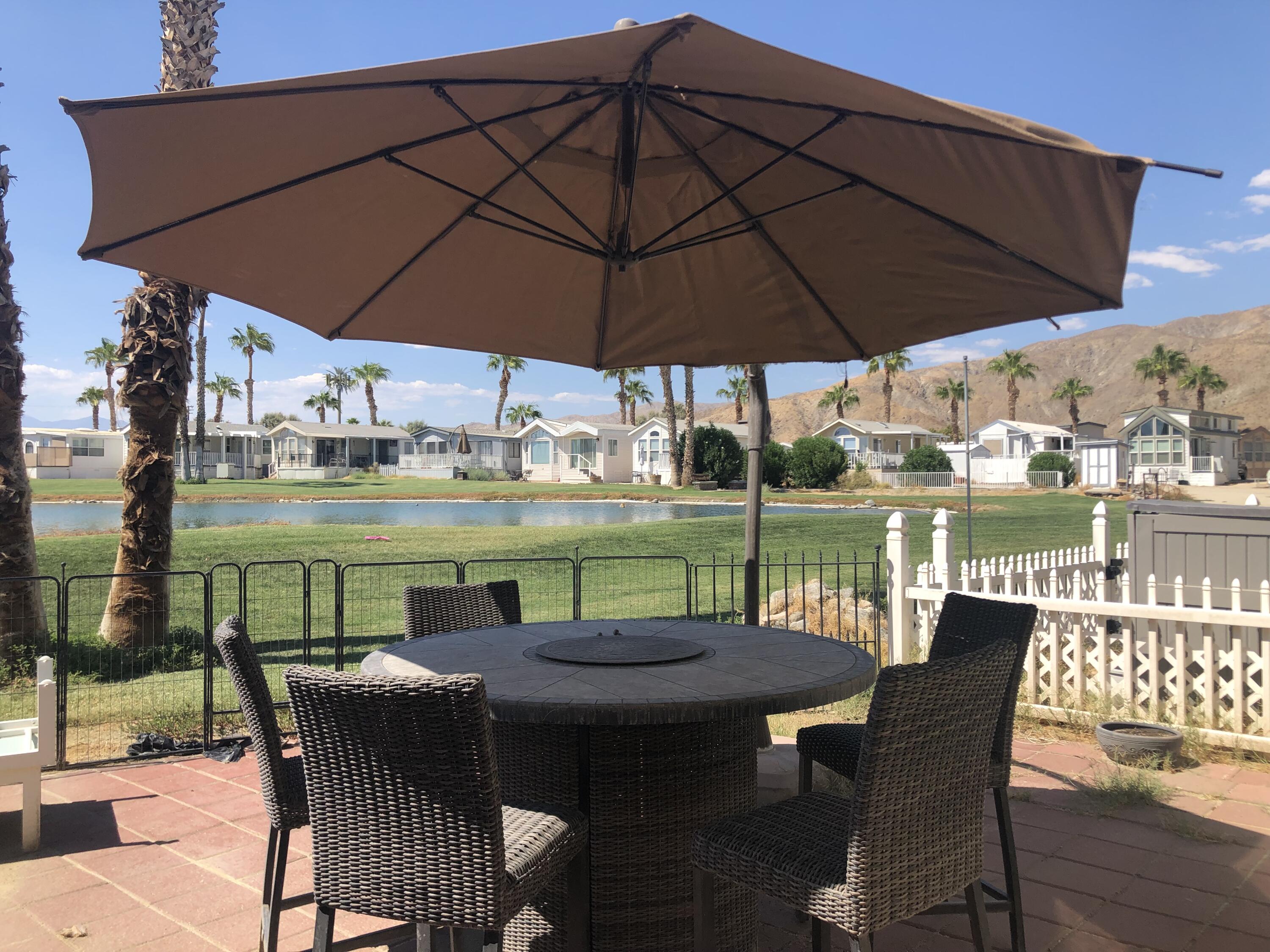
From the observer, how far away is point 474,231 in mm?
3631

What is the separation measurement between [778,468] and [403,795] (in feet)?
123

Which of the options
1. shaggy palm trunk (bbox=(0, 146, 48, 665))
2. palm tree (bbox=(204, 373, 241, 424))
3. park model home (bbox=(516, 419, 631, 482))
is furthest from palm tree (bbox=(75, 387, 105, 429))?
shaggy palm trunk (bbox=(0, 146, 48, 665))

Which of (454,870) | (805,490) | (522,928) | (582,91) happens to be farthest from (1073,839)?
(805,490)

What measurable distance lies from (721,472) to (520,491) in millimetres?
9795

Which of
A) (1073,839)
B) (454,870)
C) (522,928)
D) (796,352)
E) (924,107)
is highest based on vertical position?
(924,107)

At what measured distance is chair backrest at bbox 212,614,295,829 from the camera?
2428 millimetres

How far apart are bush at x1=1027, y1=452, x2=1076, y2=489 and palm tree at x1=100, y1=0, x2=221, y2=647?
39986mm

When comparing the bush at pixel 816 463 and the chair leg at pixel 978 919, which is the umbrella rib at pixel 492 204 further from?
the bush at pixel 816 463

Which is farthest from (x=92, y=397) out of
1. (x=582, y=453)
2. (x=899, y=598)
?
(x=899, y=598)

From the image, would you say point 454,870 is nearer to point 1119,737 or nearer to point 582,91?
point 582,91

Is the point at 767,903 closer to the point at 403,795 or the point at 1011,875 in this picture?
the point at 1011,875

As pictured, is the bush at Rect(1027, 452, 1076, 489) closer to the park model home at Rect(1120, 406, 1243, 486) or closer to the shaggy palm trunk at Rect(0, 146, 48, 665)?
the park model home at Rect(1120, 406, 1243, 486)

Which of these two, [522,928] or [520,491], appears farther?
[520,491]

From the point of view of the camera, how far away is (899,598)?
20.7 ft
